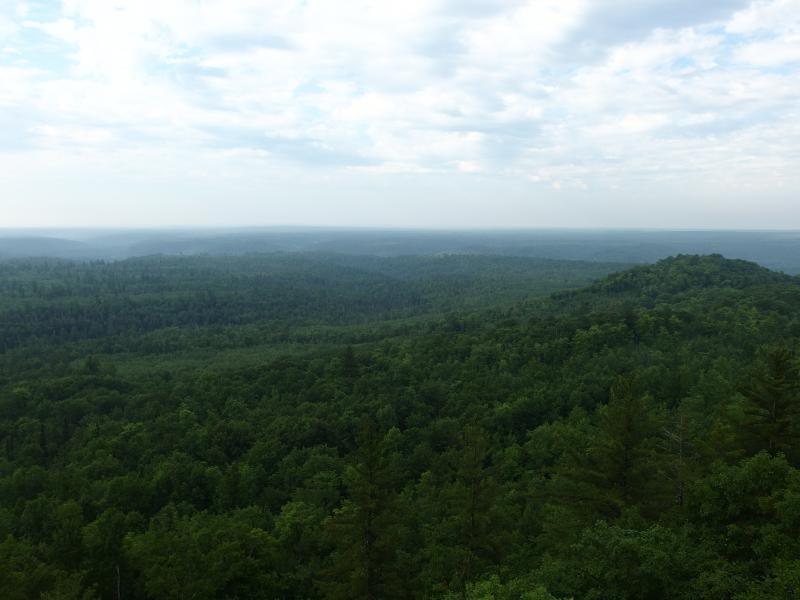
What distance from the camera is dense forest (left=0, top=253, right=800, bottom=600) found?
18.6 meters

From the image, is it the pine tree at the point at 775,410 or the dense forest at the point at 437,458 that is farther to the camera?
the pine tree at the point at 775,410

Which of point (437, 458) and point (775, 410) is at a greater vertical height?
point (775, 410)

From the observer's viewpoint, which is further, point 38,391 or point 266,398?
point 38,391

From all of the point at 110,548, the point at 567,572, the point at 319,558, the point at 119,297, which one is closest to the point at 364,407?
the point at 319,558

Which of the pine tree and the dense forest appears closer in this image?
the dense forest

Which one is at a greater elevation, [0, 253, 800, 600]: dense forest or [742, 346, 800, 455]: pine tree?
[742, 346, 800, 455]: pine tree

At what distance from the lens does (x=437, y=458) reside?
2035 inches

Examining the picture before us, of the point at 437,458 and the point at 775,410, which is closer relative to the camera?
the point at 775,410

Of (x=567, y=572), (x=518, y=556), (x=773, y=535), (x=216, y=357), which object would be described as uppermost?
(x=773, y=535)

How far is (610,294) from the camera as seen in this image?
418ft

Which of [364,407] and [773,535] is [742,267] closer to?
[364,407]

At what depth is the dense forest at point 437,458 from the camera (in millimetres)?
18625

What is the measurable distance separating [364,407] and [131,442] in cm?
2709

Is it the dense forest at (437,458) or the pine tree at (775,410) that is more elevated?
the pine tree at (775,410)
